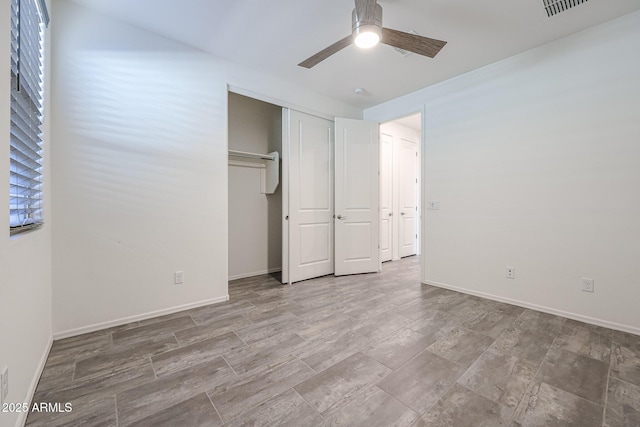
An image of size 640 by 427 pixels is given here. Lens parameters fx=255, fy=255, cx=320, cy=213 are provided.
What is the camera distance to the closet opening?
4.80 m

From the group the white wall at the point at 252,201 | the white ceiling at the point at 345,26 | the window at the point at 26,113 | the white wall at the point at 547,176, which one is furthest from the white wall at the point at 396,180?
the window at the point at 26,113

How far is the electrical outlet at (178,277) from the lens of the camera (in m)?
2.48

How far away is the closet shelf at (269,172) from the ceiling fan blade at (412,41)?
2.23 metres

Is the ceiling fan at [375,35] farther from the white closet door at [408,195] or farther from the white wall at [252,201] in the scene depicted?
the white closet door at [408,195]

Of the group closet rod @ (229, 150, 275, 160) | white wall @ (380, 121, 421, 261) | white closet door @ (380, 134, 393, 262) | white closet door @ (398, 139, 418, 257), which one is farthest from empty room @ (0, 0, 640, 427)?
white closet door @ (398, 139, 418, 257)

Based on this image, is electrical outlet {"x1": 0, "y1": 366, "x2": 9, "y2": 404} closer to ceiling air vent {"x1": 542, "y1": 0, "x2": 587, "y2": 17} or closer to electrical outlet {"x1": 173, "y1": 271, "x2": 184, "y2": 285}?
electrical outlet {"x1": 173, "y1": 271, "x2": 184, "y2": 285}

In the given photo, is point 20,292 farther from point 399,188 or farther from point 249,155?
point 399,188

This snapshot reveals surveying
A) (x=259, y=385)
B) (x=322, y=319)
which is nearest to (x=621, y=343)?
(x=322, y=319)

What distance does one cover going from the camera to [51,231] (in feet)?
6.31

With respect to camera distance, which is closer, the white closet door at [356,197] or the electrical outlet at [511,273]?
the electrical outlet at [511,273]

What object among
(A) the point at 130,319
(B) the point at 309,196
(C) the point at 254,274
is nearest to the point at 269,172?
(B) the point at 309,196

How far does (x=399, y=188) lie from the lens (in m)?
5.11

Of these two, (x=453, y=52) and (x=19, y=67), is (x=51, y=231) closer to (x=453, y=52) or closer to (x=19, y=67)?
(x=19, y=67)

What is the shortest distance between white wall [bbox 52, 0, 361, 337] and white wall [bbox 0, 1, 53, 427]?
0.17 metres
